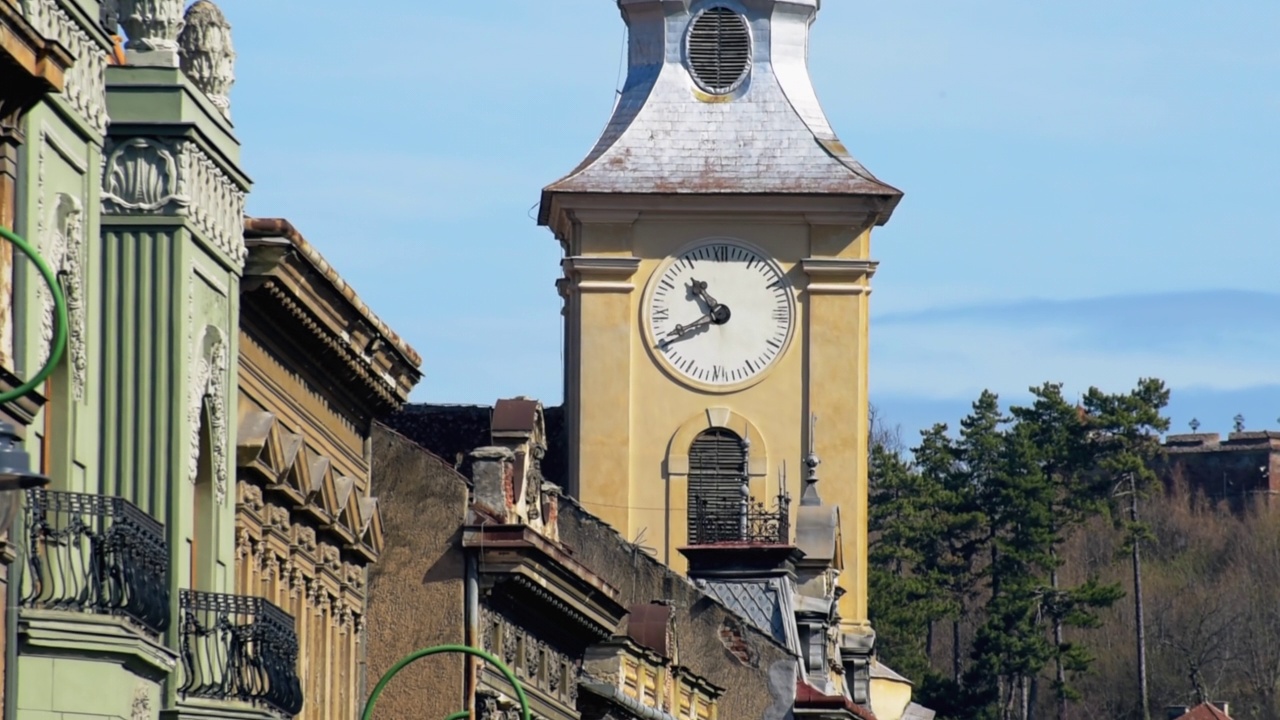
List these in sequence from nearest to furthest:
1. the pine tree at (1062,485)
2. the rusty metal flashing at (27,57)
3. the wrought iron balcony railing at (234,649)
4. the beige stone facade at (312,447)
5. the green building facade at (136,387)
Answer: the rusty metal flashing at (27,57)
the green building facade at (136,387)
the wrought iron balcony railing at (234,649)
the beige stone facade at (312,447)
the pine tree at (1062,485)

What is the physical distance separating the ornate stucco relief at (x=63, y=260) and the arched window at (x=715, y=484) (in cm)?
4532

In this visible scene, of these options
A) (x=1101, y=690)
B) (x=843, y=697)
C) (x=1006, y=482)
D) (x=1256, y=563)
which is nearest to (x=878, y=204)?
(x=843, y=697)

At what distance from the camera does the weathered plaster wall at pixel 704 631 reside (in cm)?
5300

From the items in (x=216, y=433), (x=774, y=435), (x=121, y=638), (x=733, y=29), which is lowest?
(x=121, y=638)

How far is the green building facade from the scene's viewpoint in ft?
73.5

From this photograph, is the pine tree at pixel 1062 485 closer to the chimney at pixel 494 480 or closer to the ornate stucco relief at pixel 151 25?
the chimney at pixel 494 480

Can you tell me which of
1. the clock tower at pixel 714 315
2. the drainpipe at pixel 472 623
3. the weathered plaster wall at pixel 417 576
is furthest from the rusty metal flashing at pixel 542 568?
the clock tower at pixel 714 315

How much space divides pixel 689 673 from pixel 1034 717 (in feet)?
235

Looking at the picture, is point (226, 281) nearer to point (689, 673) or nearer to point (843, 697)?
point (689, 673)

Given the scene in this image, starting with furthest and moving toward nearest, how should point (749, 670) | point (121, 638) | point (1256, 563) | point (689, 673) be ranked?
point (1256, 563)
point (749, 670)
point (689, 673)
point (121, 638)

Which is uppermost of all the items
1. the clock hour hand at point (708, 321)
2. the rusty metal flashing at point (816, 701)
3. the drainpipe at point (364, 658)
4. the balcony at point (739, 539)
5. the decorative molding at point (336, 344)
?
the clock hour hand at point (708, 321)

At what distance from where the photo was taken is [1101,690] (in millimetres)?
134875

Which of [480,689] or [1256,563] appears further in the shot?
[1256,563]

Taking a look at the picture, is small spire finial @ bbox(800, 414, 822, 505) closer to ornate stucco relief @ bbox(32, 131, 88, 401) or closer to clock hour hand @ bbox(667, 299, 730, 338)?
clock hour hand @ bbox(667, 299, 730, 338)
